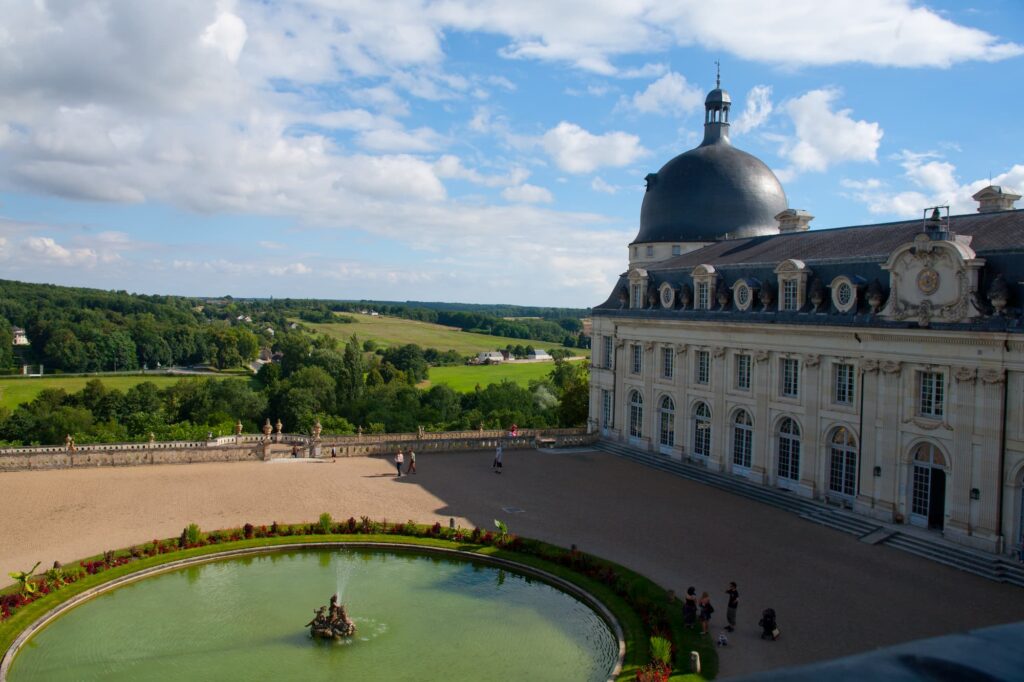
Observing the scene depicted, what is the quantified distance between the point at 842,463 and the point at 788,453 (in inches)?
131

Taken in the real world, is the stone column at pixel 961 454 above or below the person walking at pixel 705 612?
above

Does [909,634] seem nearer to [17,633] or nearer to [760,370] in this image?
[760,370]

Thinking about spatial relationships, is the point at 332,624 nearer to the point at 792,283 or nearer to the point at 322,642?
the point at 322,642

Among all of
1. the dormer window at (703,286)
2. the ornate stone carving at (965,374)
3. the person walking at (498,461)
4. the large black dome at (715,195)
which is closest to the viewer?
the ornate stone carving at (965,374)

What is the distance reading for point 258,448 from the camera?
152ft

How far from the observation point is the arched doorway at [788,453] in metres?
38.8

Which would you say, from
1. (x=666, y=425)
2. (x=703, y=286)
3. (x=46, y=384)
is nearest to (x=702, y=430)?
(x=666, y=425)

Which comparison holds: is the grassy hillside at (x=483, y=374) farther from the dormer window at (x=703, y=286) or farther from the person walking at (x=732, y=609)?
the person walking at (x=732, y=609)

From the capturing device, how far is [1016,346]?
2869 cm

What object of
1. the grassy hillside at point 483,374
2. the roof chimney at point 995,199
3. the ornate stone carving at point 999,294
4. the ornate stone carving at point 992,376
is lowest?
the grassy hillside at point 483,374

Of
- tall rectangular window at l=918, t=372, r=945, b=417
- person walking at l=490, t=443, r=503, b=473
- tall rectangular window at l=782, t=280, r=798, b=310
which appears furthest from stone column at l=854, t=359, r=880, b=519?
person walking at l=490, t=443, r=503, b=473

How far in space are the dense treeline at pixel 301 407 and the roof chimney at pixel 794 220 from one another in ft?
71.0

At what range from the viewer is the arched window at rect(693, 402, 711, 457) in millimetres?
44906

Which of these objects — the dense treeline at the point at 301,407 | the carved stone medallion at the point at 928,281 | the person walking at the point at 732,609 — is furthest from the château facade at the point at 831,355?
the dense treeline at the point at 301,407
